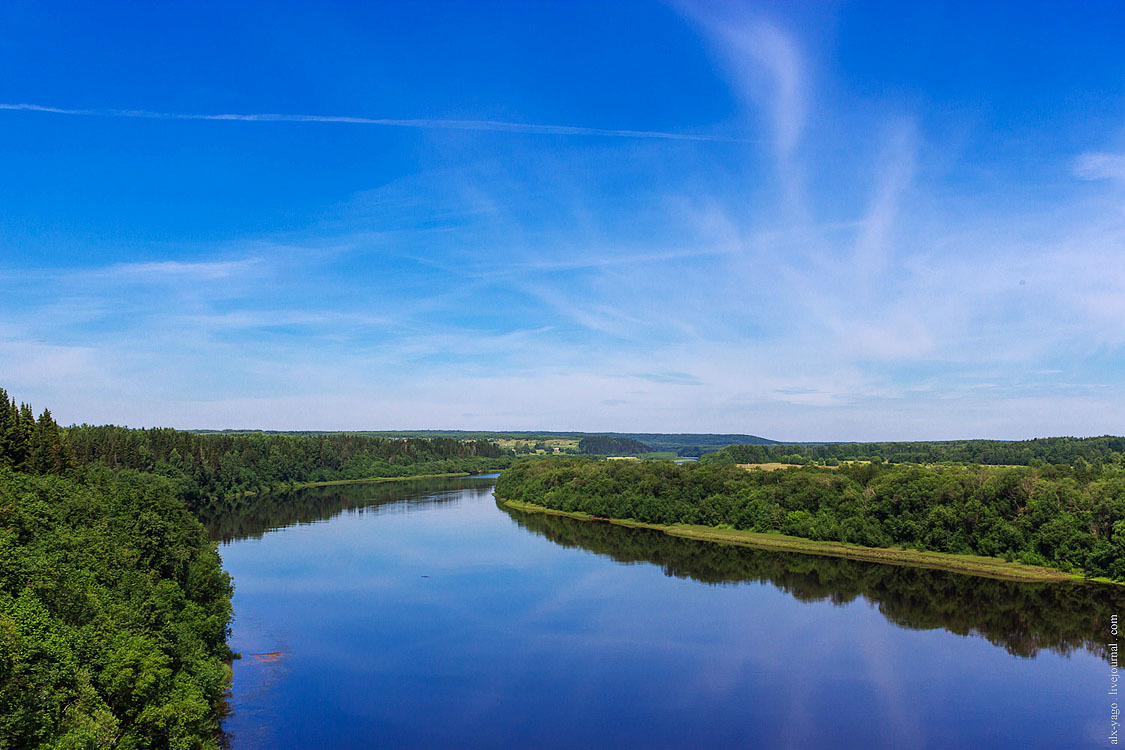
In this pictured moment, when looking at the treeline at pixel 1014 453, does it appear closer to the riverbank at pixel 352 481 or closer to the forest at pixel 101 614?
the riverbank at pixel 352 481

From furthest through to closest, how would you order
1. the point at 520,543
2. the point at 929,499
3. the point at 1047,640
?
1. the point at 520,543
2. the point at 929,499
3. the point at 1047,640

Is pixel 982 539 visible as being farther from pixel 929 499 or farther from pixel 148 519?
A: pixel 148 519

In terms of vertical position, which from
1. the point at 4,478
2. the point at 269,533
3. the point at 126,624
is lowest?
the point at 269,533

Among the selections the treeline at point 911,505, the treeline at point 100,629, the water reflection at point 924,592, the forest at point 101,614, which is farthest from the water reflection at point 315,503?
the treeline at point 100,629

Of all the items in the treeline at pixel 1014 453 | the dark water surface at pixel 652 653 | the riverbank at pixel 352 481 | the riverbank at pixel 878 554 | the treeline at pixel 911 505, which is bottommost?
the riverbank at pixel 352 481

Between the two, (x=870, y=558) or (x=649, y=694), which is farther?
(x=870, y=558)

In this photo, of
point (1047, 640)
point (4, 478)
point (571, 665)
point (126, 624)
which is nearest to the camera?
point (126, 624)

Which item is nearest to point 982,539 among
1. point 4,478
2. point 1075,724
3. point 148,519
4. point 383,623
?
point 1075,724

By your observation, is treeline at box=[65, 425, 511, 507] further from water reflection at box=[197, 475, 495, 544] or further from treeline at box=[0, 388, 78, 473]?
treeline at box=[0, 388, 78, 473]
